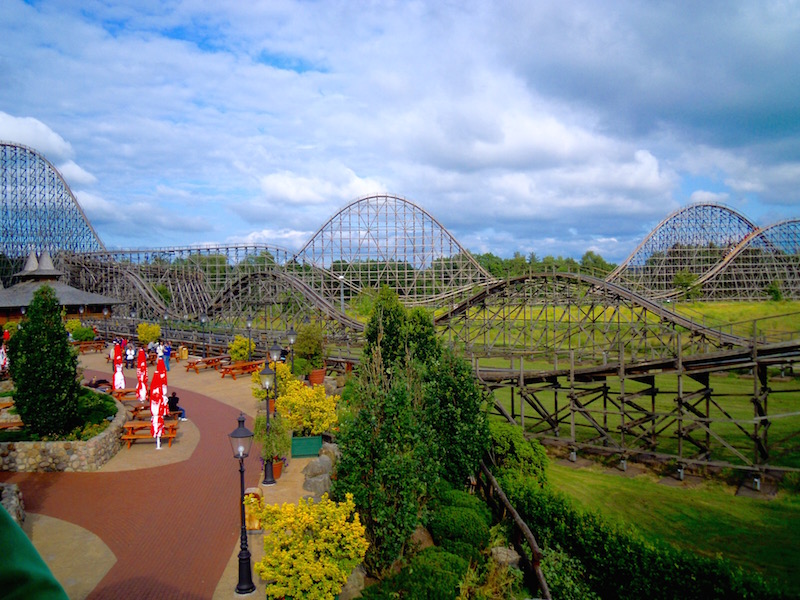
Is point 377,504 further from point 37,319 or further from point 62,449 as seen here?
point 37,319

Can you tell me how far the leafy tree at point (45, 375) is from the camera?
487 inches

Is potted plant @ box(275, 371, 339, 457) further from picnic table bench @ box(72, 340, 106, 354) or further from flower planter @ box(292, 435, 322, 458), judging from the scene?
picnic table bench @ box(72, 340, 106, 354)

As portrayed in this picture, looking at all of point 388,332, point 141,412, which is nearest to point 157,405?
point 141,412

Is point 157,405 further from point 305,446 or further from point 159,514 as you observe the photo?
point 159,514

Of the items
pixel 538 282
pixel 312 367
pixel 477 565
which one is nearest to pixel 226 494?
pixel 477 565

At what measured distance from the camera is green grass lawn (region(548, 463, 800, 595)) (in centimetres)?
958

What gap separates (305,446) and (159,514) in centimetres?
404

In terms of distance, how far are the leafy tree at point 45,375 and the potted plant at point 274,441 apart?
455 cm

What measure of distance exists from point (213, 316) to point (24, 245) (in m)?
22.9

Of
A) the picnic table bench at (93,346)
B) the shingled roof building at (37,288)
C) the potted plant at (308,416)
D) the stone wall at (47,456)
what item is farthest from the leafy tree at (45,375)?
the shingled roof building at (37,288)

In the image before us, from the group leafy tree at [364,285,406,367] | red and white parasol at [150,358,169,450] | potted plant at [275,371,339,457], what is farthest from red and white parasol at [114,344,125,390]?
leafy tree at [364,285,406,367]

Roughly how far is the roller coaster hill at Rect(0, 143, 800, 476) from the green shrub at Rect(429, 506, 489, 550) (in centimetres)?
377

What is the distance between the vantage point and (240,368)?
23078mm

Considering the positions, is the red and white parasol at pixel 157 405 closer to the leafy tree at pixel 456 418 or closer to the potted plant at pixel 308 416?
the potted plant at pixel 308 416
